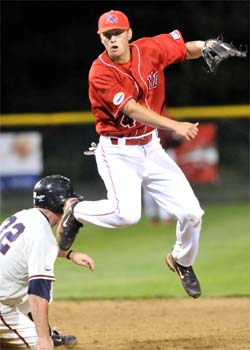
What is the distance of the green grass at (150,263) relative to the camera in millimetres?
10008

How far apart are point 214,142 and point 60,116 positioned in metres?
2.86

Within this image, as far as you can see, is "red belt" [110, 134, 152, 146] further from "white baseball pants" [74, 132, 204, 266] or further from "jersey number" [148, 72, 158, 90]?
"jersey number" [148, 72, 158, 90]

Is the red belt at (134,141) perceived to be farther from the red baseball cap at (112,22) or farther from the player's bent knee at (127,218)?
the red baseball cap at (112,22)

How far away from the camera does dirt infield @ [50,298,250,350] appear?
7.18 metres

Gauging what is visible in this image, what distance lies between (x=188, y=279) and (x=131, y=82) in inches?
66.4

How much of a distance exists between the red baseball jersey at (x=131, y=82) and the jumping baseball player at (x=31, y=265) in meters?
0.89

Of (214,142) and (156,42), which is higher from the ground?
(156,42)

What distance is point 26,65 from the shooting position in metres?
22.6

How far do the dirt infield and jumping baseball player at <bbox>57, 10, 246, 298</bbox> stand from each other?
501 mm

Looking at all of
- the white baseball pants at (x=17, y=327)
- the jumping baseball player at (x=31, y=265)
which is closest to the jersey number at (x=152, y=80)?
the jumping baseball player at (x=31, y=265)

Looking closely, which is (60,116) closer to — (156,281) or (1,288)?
(156,281)

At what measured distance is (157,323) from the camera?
8.09 metres

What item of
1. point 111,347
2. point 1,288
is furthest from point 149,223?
point 1,288

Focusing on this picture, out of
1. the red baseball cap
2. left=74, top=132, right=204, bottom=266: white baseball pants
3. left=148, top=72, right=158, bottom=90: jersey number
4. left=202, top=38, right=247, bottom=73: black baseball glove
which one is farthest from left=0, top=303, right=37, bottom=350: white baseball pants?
left=202, top=38, right=247, bottom=73: black baseball glove
